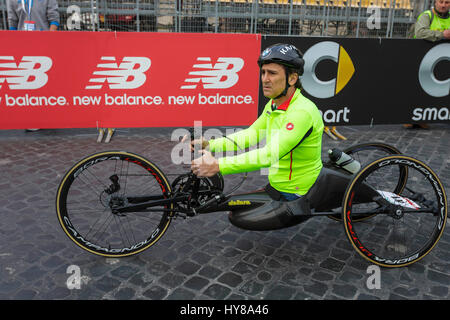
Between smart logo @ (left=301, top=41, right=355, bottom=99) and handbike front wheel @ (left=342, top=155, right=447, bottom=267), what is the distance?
122 inches

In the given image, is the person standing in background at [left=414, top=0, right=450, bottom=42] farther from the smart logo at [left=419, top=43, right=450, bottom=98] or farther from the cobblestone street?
the cobblestone street

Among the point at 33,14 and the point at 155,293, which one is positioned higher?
the point at 33,14

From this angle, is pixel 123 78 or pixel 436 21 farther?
pixel 436 21

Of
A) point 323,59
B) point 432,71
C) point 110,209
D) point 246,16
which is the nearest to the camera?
point 110,209

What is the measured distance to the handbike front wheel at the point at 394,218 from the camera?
3.32 m

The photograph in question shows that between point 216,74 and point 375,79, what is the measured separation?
2716mm

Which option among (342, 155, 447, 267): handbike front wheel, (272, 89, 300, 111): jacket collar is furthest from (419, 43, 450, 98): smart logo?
(272, 89, 300, 111): jacket collar

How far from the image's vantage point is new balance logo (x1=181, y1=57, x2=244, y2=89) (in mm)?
6863

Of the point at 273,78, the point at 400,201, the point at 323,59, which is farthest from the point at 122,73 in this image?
the point at 400,201

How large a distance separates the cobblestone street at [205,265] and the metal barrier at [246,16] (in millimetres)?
7824

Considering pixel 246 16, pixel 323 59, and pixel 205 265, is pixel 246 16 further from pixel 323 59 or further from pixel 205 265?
pixel 205 265

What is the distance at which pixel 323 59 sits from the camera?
717 cm
